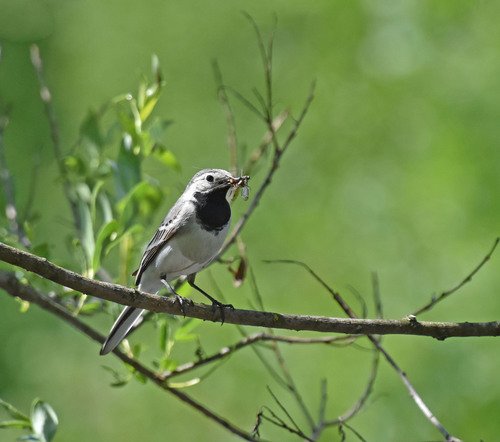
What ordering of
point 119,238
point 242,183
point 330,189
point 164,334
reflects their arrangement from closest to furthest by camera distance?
point 119,238
point 164,334
point 242,183
point 330,189

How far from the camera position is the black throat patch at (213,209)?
8.82ft

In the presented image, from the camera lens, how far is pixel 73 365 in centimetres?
488

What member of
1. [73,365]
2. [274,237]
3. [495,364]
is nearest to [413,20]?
[274,237]

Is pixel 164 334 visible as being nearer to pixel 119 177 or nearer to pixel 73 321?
pixel 73 321

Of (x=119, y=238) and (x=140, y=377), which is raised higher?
(x=119, y=238)

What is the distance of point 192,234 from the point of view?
267 cm

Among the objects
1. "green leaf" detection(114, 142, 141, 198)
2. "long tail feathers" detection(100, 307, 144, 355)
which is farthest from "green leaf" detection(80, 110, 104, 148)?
"long tail feathers" detection(100, 307, 144, 355)

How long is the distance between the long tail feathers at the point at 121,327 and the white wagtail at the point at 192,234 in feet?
0.47

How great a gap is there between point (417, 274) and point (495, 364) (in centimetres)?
59

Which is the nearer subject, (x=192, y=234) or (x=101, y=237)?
(x=101, y=237)

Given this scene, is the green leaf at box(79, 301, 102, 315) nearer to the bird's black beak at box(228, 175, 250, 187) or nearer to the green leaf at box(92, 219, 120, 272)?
the green leaf at box(92, 219, 120, 272)

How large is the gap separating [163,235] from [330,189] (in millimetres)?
2316

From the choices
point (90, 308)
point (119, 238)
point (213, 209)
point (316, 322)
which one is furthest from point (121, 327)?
point (316, 322)

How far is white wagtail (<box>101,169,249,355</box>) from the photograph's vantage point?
2.65m
